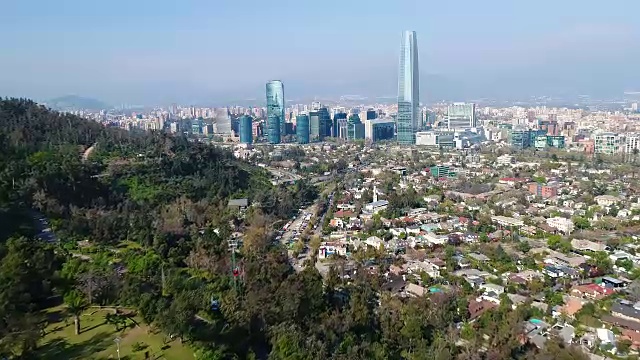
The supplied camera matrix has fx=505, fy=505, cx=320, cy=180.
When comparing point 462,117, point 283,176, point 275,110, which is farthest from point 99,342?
point 462,117

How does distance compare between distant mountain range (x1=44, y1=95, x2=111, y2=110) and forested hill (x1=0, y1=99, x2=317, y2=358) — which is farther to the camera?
distant mountain range (x1=44, y1=95, x2=111, y2=110)

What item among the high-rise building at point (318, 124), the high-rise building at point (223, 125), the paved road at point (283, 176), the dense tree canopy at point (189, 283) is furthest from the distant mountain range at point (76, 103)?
the dense tree canopy at point (189, 283)

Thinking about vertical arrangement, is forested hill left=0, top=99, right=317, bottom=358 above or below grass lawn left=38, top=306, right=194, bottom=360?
above

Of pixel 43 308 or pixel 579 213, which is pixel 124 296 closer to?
pixel 43 308

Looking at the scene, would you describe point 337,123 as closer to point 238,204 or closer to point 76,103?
point 238,204

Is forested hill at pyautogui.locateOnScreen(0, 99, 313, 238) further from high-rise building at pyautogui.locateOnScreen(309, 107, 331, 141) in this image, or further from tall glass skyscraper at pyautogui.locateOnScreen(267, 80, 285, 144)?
high-rise building at pyautogui.locateOnScreen(309, 107, 331, 141)

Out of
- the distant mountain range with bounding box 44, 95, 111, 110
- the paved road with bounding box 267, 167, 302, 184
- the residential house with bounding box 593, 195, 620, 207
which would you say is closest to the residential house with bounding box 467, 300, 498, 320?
the residential house with bounding box 593, 195, 620, 207
